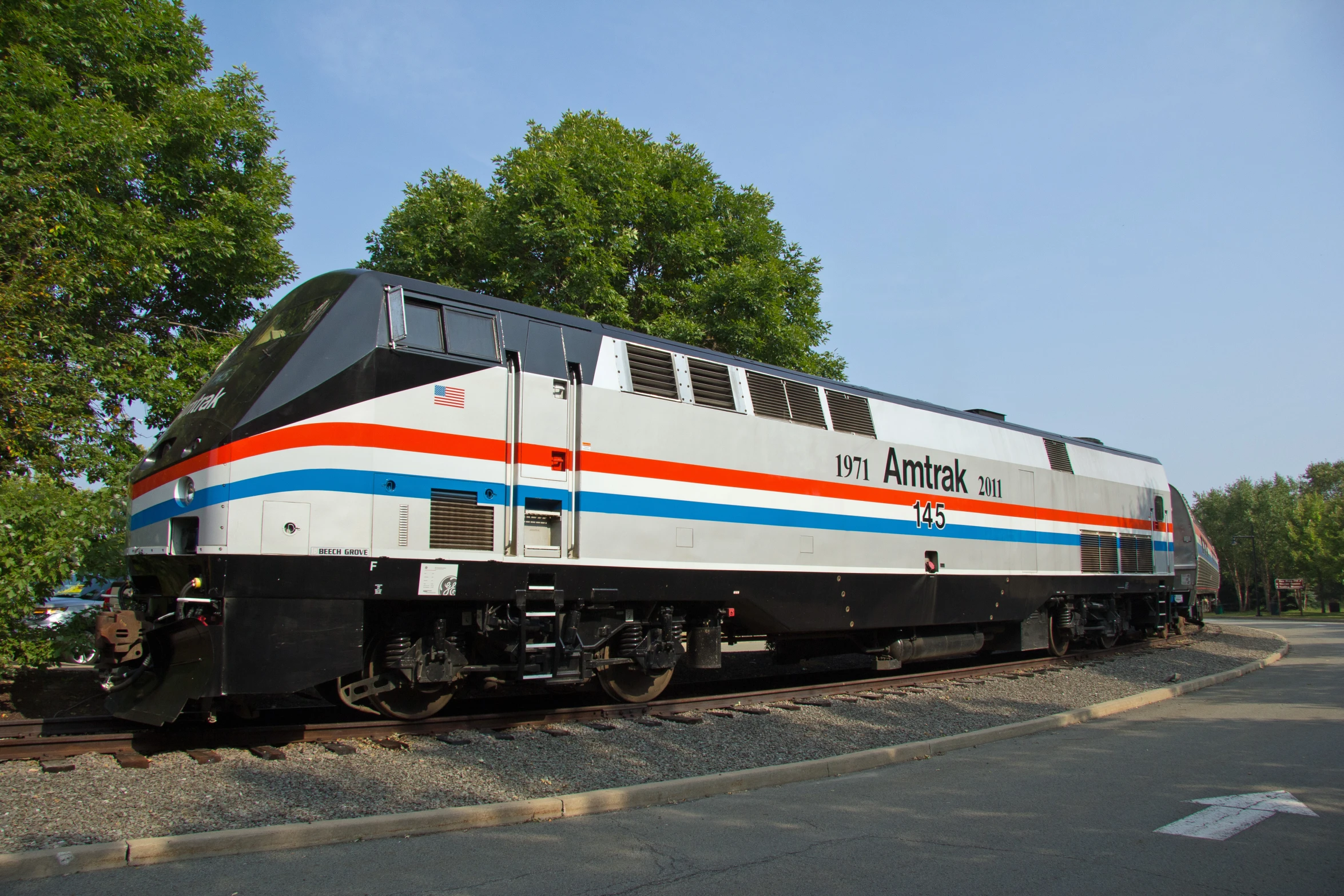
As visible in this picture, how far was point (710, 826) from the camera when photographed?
18.2ft

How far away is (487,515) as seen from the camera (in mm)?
7523

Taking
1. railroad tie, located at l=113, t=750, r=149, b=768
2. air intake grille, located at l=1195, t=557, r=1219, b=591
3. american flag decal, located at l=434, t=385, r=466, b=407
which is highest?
american flag decal, located at l=434, t=385, r=466, b=407

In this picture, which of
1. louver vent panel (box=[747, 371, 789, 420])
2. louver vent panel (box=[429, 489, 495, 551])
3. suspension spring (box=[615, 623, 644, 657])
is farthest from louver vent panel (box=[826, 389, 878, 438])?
louver vent panel (box=[429, 489, 495, 551])

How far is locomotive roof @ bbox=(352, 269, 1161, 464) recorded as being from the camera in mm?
7523

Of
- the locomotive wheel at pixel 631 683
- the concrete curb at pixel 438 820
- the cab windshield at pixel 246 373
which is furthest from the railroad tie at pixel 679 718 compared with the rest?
the cab windshield at pixel 246 373

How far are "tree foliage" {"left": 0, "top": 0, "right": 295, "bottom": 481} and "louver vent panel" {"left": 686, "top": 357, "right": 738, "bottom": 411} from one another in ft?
24.9

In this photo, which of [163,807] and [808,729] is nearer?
[163,807]

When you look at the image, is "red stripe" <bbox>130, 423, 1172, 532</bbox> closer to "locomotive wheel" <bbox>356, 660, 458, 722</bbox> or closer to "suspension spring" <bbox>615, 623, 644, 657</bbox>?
"suspension spring" <bbox>615, 623, 644, 657</bbox>

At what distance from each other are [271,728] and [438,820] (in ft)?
8.69

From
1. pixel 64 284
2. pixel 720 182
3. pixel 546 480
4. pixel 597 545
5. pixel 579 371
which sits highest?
pixel 720 182

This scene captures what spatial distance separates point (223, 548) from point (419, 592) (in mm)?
1512

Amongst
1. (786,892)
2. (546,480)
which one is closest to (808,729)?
(546,480)

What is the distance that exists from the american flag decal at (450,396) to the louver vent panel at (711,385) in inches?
108

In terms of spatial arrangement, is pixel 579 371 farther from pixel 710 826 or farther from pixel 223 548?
pixel 710 826
